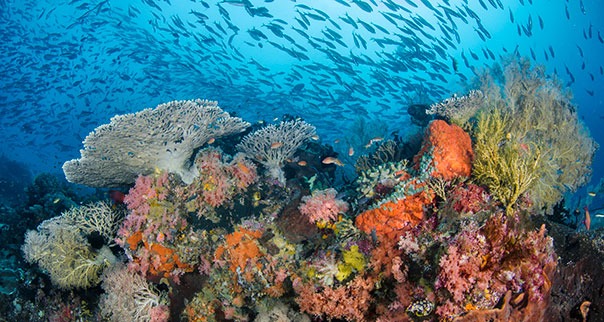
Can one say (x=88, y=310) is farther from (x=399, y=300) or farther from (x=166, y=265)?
(x=399, y=300)

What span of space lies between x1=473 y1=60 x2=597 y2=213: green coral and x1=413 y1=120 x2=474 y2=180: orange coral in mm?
185

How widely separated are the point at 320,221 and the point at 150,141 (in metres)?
3.38

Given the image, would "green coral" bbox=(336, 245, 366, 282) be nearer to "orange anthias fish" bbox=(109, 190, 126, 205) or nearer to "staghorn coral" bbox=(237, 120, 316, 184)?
"staghorn coral" bbox=(237, 120, 316, 184)

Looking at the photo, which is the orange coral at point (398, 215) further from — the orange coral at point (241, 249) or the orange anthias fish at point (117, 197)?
the orange anthias fish at point (117, 197)

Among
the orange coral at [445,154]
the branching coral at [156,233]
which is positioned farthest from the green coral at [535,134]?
the branching coral at [156,233]

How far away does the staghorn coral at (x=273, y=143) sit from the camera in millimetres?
6730

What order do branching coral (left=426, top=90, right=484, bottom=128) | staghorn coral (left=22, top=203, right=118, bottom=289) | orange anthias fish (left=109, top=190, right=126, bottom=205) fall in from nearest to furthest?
staghorn coral (left=22, top=203, right=118, bottom=289) → branching coral (left=426, top=90, right=484, bottom=128) → orange anthias fish (left=109, top=190, right=126, bottom=205)

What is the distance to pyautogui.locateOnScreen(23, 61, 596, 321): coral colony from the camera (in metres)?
3.21

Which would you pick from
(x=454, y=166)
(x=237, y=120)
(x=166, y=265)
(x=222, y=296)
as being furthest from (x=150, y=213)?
(x=454, y=166)

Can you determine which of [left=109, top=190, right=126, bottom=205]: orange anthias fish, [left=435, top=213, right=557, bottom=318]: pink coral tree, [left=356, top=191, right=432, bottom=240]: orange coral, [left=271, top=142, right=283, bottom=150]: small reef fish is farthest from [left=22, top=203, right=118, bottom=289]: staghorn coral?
[left=435, top=213, right=557, bottom=318]: pink coral tree

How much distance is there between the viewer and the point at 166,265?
530 cm

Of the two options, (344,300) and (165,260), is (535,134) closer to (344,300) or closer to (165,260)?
(344,300)

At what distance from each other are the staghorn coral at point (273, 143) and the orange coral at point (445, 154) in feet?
9.30

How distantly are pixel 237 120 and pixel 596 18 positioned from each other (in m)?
66.9
